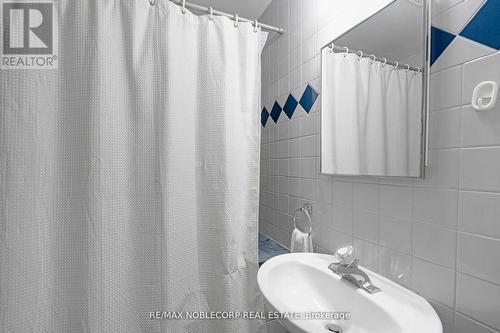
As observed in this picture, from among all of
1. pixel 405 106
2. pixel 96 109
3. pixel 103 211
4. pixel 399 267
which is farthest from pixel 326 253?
pixel 96 109

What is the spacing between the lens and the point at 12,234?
82cm

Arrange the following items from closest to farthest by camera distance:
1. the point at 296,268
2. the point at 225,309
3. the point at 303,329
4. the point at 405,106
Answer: the point at 303,329
the point at 405,106
the point at 296,268
the point at 225,309

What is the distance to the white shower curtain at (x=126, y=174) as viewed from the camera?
84cm

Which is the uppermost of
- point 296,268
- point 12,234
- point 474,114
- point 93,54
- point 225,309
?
point 93,54

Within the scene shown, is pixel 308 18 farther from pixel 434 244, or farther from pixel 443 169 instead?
pixel 434 244

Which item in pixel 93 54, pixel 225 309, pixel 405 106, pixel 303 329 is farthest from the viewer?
pixel 225 309

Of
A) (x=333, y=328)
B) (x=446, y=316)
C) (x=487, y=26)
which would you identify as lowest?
(x=333, y=328)

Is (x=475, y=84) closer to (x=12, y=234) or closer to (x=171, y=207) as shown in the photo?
(x=171, y=207)

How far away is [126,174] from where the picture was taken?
3.15 ft

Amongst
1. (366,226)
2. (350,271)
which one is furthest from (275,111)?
(350,271)

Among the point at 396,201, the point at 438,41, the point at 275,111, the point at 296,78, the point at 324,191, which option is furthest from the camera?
the point at 275,111

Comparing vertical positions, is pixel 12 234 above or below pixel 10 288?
above

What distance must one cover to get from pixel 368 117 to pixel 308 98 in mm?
437

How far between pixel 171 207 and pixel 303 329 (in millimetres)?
670
